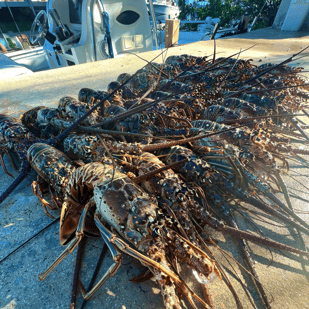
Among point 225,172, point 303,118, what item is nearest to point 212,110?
point 225,172

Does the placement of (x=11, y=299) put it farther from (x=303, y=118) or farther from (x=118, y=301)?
(x=303, y=118)

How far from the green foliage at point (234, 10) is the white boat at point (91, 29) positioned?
13965 mm

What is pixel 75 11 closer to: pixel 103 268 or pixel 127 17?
pixel 127 17

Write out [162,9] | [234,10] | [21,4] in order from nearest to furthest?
[234,10]
[21,4]
[162,9]

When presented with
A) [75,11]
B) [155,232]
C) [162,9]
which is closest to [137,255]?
[155,232]

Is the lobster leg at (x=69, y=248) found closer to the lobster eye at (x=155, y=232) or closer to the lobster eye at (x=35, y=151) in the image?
the lobster eye at (x=155, y=232)

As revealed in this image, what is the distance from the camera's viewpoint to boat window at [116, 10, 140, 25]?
580 inches

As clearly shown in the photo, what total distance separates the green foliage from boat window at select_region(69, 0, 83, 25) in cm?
1889

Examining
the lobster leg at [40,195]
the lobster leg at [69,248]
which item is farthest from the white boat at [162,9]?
the lobster leg at [69,248]

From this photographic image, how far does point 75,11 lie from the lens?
15.1 m

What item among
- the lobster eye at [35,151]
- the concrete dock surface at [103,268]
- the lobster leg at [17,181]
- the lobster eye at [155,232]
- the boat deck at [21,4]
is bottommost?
the concrete dock surface at [103,268]

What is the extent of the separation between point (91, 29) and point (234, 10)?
72.4 ft

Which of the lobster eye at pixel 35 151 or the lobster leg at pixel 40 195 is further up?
the lobster eye at pixel 35 151

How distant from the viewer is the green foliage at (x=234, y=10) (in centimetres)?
1976
